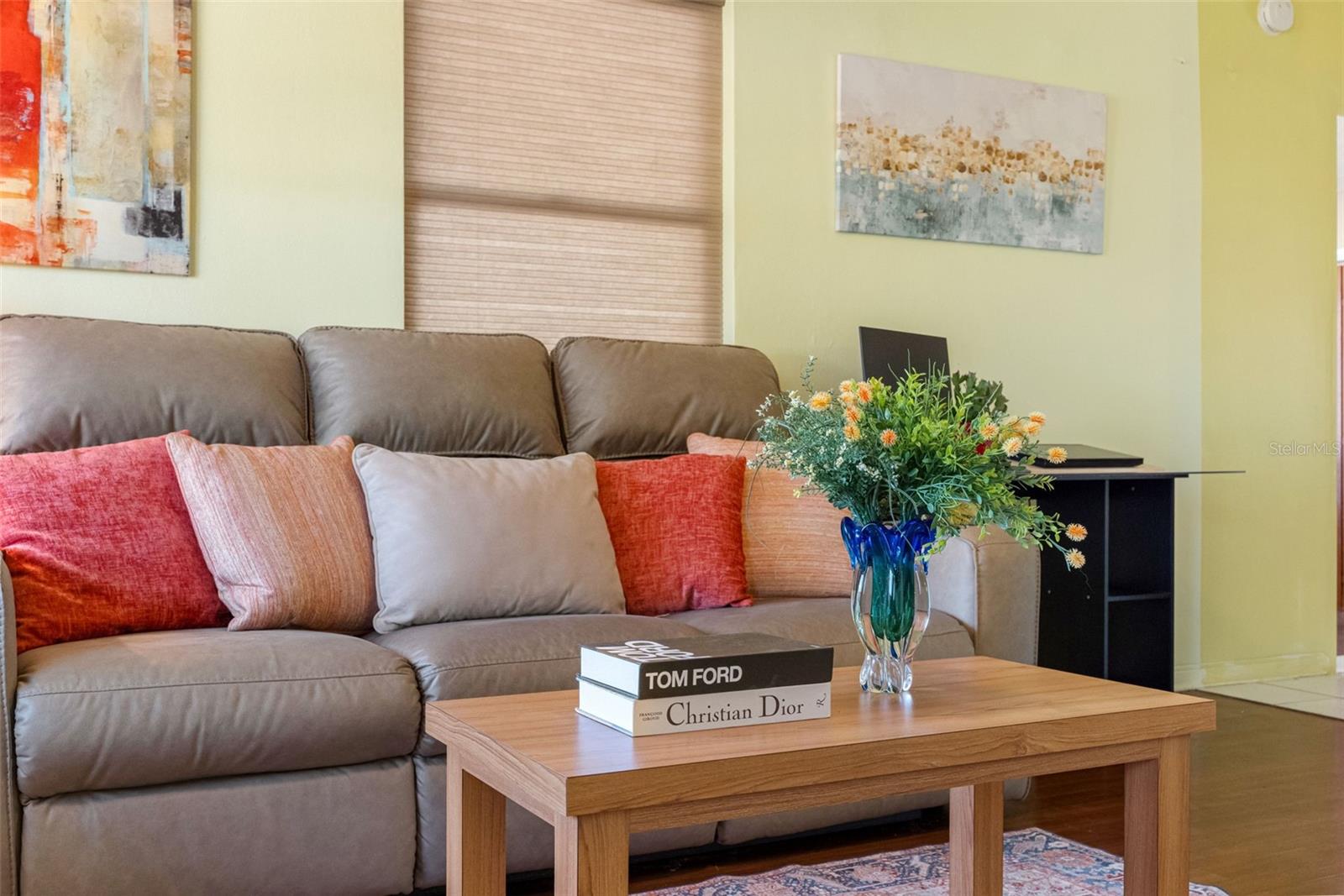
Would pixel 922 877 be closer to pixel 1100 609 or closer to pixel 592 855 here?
pixel 592 855

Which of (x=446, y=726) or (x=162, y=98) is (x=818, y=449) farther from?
(x=162, y=98)

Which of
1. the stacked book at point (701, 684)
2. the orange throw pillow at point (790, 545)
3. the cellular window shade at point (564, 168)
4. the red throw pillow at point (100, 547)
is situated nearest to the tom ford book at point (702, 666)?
the stacked book at point (701, 684)

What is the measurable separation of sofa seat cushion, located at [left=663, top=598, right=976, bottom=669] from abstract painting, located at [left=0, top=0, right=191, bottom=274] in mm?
1548

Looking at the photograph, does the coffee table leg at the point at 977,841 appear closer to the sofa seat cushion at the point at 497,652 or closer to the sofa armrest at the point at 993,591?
the sofa seat cushion at the point at 497,652

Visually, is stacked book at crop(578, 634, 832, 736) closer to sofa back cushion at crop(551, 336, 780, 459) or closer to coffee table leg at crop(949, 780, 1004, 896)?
coffee table leg at crop(949, 780, 1004, 896)

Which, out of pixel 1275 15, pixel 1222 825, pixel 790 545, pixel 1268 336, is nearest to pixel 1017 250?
pixel 1268 336

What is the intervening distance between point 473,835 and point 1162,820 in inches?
36.5

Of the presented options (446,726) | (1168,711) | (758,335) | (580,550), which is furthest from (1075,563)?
(758,335)

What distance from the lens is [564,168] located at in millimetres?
3480

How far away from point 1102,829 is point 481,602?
4.66ft

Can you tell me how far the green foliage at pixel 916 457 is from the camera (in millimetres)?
1639

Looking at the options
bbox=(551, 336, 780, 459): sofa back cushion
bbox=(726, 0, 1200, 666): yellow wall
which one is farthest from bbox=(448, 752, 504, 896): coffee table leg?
bbox=(726, 0, 1200, 666): yellow wall

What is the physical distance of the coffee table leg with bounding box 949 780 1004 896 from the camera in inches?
74.1

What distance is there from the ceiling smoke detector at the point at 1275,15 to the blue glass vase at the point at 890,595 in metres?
3.60
